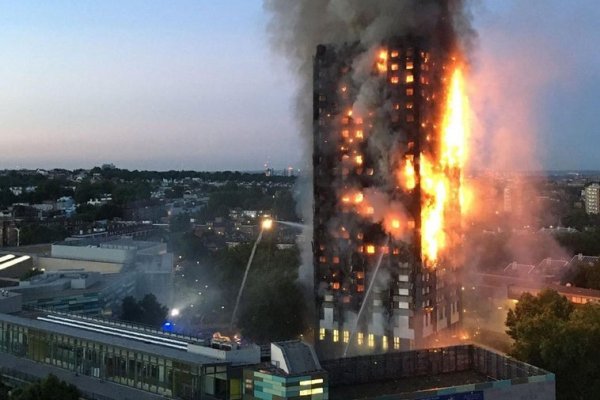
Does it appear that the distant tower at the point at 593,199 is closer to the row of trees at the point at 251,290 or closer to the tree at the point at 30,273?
the row of trees at the point at 251,290

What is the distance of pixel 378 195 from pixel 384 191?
0.47 m

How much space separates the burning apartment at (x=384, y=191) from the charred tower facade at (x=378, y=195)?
0.21ft

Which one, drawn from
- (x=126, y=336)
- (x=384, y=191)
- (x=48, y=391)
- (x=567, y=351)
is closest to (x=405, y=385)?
(x=567, y=351)

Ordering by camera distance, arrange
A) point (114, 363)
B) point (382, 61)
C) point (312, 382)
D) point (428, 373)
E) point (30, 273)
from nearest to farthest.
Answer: point (312, 382), point (114, 363), point (428, 373), point (382, 61), point (30, 273)

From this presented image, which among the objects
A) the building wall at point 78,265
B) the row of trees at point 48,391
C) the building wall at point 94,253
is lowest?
the row of trees at point 48,391

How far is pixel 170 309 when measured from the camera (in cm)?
5275

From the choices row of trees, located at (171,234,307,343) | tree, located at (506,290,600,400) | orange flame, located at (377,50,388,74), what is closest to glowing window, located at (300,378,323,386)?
tree, located at (506,290,600,400)

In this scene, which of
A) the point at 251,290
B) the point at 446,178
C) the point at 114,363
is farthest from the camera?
the point at 251,290

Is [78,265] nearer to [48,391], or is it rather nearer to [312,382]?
[48,391]

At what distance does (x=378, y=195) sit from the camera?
140 feet

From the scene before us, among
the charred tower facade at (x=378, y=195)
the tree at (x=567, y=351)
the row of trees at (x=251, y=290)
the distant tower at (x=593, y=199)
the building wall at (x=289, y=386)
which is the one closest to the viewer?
the building wall at (x=289, y=386)

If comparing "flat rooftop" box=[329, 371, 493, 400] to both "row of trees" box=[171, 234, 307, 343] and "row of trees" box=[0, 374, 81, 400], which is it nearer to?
"row of trees" box=[0, 374, 81, 400]

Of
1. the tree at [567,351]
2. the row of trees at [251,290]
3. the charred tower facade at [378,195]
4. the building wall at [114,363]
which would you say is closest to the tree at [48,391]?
the building wall at [114,363]

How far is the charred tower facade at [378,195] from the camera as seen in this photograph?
138 feet
